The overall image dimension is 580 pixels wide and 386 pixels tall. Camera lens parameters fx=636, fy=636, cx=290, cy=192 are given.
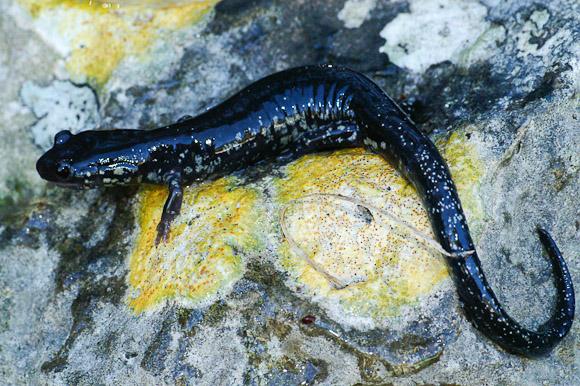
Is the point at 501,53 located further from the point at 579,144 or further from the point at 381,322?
the point at 381,322

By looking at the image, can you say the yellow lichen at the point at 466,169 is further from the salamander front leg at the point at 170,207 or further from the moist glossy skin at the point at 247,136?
the salamander front leg at the point at 170,207

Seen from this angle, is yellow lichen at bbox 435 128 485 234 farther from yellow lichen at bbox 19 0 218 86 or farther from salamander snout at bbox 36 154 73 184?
salamander snout at bbox 36 154 73 184

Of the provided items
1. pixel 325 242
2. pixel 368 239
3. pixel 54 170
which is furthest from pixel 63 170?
pixel 368 239

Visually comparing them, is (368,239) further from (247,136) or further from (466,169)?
(247,136)

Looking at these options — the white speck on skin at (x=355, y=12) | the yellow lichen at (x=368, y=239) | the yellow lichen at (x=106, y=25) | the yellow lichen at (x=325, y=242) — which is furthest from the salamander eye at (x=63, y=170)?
the white speck on skin at (x=355, y=12)

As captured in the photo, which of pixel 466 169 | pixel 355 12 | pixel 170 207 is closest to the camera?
pixel 466 169

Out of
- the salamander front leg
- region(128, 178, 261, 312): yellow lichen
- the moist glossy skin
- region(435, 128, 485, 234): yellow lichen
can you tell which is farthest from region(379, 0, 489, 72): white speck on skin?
the salamander front leg

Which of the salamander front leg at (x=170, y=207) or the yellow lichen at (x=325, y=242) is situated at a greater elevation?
the salamander front leg at (x=170, y=207)
